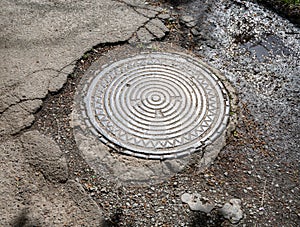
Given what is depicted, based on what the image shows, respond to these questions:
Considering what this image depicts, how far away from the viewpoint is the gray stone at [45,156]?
292 cm

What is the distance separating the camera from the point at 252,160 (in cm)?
313

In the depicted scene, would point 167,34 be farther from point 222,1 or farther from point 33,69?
point 33,69

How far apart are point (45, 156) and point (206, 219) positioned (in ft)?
4.27

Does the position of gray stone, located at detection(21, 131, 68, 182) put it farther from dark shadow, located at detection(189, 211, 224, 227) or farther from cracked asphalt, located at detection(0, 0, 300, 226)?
dark shadow, located at detection(189, 211, 224, 227)

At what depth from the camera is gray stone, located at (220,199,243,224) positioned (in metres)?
2.75

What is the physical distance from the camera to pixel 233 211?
2789 millimetres

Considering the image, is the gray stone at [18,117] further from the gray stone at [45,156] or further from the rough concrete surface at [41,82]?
the gray stone at [45,156]

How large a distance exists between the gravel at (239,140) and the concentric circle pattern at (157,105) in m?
0.20

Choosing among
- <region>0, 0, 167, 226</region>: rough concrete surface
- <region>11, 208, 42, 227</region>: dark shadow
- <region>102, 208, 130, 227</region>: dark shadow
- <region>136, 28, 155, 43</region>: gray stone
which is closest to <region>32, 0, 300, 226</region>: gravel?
<region>102, 208, 130, 227</region>: dark shadow

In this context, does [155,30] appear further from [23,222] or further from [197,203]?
[23,222]

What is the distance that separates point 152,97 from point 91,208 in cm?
119

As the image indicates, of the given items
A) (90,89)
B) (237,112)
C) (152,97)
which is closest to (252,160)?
(237,112)

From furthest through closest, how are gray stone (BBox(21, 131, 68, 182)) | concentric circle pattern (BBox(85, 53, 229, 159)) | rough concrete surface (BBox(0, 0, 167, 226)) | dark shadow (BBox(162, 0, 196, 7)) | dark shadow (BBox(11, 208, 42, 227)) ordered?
1. dark shadow (BBox(162, 0, 196, 7))
2. concentric circle pattern (BBox(85, 53, 229, 159))
3. gray stone (BBox(21, 131, 68, 182))
4. rough concrete surface (BBox(0, 0, 167, 226))
5. dark shadow (BBox(11, 208, 42, 227))

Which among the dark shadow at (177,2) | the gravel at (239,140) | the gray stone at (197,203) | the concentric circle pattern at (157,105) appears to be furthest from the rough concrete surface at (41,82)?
the gray stone at (197,203)
